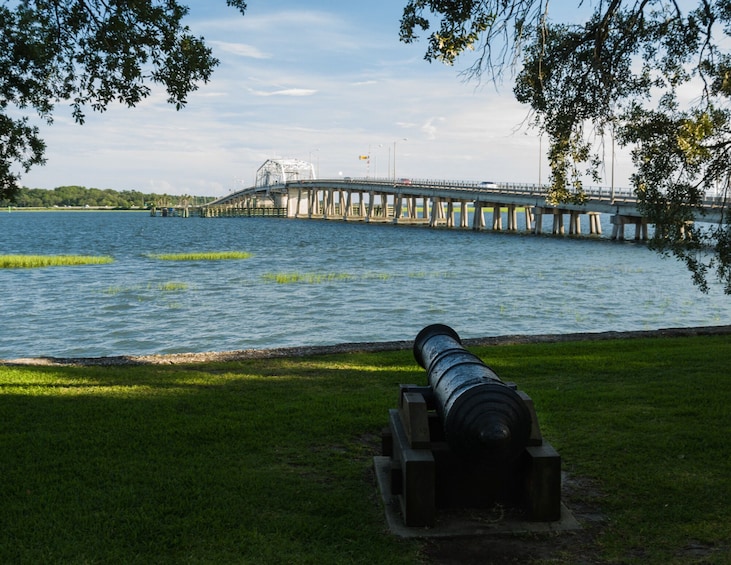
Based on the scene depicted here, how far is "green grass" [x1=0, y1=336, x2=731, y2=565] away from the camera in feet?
18.5

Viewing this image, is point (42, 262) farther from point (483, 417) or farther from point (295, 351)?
point (483, 417)

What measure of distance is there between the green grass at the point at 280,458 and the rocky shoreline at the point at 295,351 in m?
1.08

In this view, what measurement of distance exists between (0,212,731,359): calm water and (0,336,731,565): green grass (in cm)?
942

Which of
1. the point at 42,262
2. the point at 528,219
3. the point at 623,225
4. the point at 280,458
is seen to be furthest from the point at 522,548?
the point at 528,219

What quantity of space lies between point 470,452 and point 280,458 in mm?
2508

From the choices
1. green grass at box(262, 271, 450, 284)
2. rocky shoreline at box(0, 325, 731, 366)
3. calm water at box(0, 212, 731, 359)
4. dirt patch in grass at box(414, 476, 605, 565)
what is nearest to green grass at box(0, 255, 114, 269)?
calm water at box(0, 212, 731, 359)

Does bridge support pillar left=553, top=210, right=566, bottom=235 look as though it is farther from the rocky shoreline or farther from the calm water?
the rocky shoreline

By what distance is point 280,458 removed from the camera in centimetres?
754

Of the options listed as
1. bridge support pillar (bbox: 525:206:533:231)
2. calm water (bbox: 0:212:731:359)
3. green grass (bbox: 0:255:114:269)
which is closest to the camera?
calm water (bbox: 0:212:731:359)

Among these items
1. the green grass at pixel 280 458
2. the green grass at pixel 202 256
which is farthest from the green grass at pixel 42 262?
the green grass at pixel 280 458

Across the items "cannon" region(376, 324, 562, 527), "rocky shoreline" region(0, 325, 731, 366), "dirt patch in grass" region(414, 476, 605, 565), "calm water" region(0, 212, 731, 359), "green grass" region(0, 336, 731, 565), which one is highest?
"cannon" region(376, 324, 562, 527)

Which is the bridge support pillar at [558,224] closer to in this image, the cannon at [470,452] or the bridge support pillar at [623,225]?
the bridge support pillar at [623,225]

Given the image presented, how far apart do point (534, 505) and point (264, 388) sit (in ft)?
17.7

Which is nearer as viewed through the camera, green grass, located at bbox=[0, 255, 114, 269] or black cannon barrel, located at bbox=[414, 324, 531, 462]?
black cannon barrel, located at bbox=[414, 324, 531, 462]
